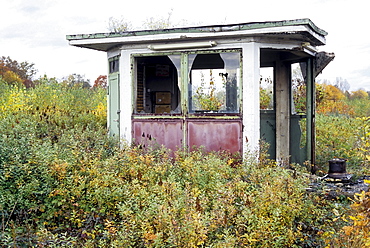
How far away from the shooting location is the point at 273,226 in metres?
4.70

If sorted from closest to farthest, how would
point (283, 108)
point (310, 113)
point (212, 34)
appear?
point (212, 34) < point (310, 113) < point (283, 108)

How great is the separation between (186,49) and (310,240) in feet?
16.2

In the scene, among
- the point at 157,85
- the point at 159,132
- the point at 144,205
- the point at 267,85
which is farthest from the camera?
the point at 157,85

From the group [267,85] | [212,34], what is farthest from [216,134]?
[267,85]

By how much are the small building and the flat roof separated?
0.06ft

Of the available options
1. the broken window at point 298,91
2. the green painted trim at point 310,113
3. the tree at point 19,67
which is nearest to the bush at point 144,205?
the green painted trim at point 310,113

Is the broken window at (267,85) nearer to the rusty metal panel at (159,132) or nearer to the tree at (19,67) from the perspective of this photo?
the rusty metal panel at (159,132)

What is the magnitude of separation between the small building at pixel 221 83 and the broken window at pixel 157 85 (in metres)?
0.40

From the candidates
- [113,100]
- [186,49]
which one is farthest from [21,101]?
[186,49]

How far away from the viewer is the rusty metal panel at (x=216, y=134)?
27.4 ft

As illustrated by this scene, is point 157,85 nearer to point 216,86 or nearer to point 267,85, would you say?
point 216,86

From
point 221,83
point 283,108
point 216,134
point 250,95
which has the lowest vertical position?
point 216,134

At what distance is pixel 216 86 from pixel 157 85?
253 cm

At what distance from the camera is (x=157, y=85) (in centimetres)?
1155
